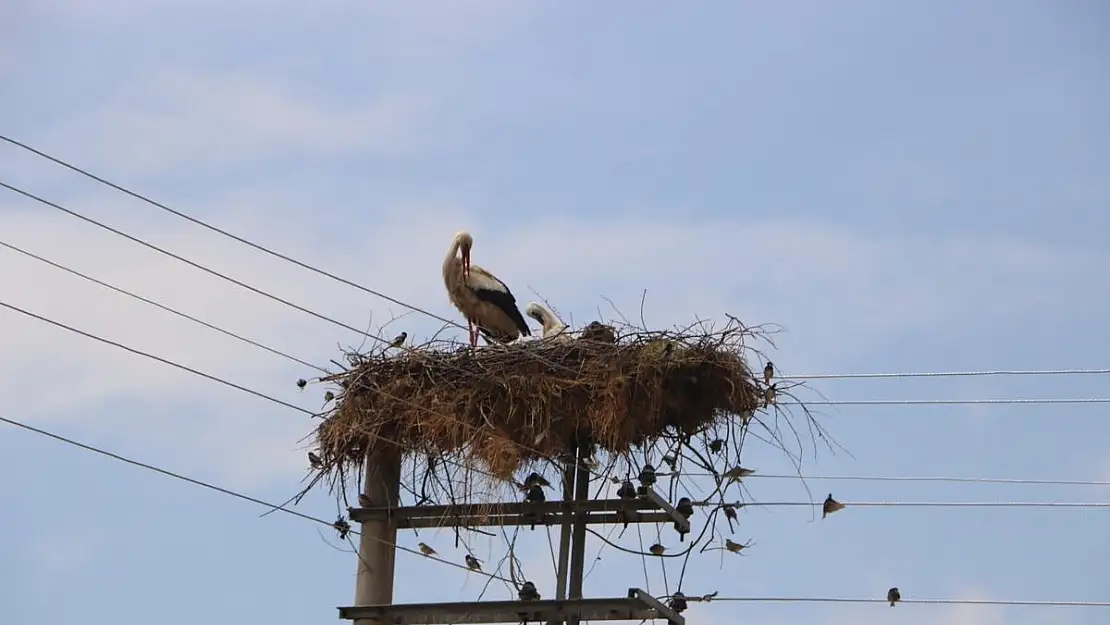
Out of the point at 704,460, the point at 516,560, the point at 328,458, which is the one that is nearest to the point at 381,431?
the point at 328,458

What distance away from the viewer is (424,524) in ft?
28.8

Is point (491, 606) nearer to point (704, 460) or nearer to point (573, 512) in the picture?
point (573, 512)

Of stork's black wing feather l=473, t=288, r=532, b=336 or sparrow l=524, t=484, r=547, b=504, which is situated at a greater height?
stork's black wing feather l=473, t=288, r=532, b=336

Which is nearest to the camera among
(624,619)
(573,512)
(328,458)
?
(624,619)

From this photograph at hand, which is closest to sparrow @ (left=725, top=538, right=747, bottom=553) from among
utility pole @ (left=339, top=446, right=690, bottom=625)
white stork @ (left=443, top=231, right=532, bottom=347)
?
utility pole @ (left=339, top=446, right=690, bottom=625)

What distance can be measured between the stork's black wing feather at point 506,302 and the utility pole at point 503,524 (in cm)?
339

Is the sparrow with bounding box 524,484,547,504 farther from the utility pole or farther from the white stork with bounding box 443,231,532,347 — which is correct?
the white stork with bounding box 443,231,532,347

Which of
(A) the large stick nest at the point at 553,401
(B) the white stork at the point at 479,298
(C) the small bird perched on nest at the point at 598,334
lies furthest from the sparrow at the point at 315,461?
(B) the white stork at the point at 479,298

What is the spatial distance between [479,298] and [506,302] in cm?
21

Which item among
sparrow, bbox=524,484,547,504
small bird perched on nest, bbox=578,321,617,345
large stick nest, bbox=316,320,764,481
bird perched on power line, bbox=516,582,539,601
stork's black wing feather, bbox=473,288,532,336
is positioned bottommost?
bird perched on power line, bbox=516,582,539,601

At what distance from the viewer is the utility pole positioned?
8117 mm

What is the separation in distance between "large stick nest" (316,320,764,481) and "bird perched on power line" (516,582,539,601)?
69 centimetres

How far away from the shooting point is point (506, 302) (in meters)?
12.4

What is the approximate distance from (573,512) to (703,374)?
982 mm
